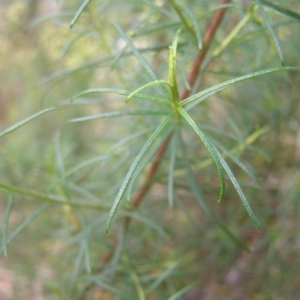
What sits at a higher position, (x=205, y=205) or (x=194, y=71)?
(x=194, y=71)

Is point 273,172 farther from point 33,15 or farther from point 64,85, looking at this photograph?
point 33,15

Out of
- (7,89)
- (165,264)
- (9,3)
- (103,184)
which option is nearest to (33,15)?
(9,3)

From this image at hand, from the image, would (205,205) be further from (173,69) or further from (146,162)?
(173,69)

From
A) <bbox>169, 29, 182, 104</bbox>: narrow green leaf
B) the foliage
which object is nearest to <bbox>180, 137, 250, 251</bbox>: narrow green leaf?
the foliage

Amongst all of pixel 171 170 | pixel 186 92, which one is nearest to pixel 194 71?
pixel 186 92

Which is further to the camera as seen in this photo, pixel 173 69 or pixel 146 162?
pixel 146 162

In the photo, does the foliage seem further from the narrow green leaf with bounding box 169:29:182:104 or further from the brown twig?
the narrow green leaf with bounding box 169:29:182:104

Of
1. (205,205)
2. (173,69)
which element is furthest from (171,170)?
(173,69)

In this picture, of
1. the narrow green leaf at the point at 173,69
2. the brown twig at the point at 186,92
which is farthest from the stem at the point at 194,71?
the narrow green leaf at the point at 173,69

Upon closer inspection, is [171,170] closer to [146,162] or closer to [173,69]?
[146,162]

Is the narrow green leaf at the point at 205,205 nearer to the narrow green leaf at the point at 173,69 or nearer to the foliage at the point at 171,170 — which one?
the foliage at the point at 171,170
